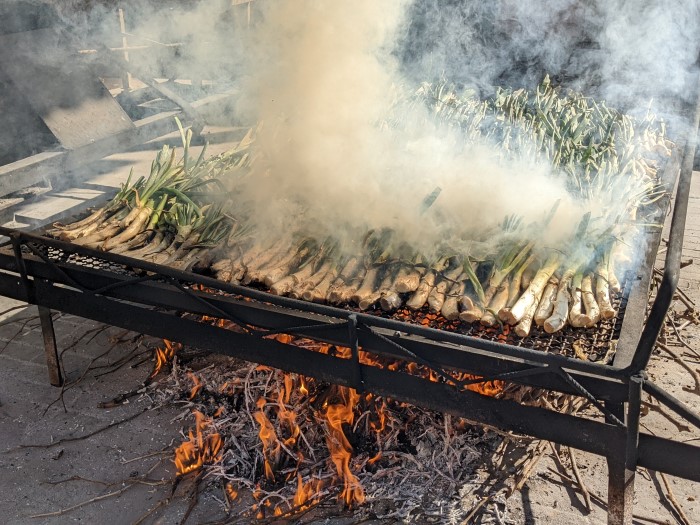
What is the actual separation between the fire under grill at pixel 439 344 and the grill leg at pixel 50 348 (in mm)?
262

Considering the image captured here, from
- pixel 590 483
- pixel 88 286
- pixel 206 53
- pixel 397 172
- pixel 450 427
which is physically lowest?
→ pixel 590 483

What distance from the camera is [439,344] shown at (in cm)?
292

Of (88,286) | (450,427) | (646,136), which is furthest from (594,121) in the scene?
(88,286)

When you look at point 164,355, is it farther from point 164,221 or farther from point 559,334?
point 559,334

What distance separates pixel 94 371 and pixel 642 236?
3828 mm

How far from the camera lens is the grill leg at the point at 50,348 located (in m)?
4.21

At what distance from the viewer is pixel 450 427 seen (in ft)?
12.2

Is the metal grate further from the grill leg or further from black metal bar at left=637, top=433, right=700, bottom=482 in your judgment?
the grill leg

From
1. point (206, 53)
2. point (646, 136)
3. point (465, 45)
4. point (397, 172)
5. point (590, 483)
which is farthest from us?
point (465, 45)

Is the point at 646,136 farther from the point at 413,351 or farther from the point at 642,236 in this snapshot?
the point at 413,351

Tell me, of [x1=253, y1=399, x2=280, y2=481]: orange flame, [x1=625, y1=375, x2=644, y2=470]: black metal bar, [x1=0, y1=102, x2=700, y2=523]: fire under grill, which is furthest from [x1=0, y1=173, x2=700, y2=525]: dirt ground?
[x1=625, y1=375, x2=644, y2=470]: black metal bar

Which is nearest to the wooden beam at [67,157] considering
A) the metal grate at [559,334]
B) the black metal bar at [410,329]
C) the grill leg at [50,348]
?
the grill leg at [50,348]

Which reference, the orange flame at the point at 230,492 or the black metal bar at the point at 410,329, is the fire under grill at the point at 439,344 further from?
the orange flame at the point at 230,492

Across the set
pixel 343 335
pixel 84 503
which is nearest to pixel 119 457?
pixel 84 503
